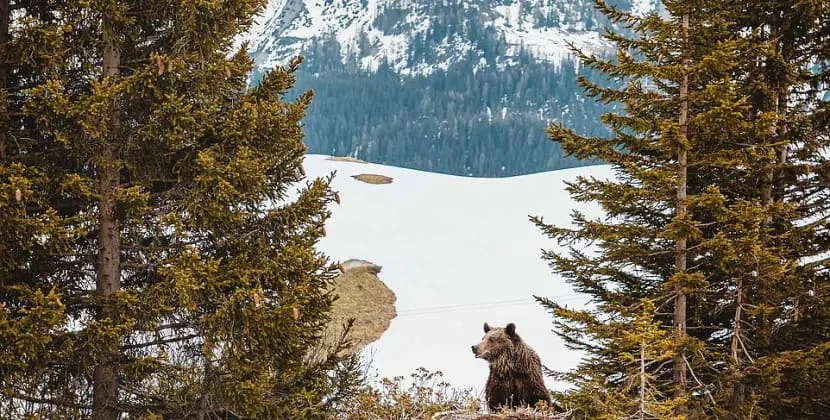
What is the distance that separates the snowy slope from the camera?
50.2 ft

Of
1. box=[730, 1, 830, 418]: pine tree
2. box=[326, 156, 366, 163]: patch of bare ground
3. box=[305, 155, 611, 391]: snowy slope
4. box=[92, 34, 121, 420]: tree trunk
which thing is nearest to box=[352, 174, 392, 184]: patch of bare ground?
box=[305, 155, 611, 391]: snowy slope

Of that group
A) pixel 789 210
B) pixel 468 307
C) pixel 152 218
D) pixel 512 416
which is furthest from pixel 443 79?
pixel 512 416

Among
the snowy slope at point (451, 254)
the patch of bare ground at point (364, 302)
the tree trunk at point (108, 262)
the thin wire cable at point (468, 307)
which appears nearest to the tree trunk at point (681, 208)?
the tree trunk at point (108, 262)

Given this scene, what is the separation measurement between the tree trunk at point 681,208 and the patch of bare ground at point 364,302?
29.6ft

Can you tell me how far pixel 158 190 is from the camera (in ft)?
22.3

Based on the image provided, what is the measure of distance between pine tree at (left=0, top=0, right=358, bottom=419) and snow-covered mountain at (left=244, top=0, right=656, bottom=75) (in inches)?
837

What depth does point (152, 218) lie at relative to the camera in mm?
6672

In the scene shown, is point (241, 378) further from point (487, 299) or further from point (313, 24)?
point (313, 24)

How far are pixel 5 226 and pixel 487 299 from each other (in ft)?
43.9

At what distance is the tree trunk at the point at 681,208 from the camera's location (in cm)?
656

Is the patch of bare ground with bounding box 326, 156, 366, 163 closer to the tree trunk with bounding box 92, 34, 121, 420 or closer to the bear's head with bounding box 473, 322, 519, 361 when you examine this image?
the tree trunk with bounding box 92, 34, 121, 420

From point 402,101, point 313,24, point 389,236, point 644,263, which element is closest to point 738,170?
point 644,263

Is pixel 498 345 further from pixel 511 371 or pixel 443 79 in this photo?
pixel 443 79

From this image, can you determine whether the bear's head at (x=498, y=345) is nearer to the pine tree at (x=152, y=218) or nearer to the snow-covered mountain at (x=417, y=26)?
the pine tree at (x=152, y=218)
